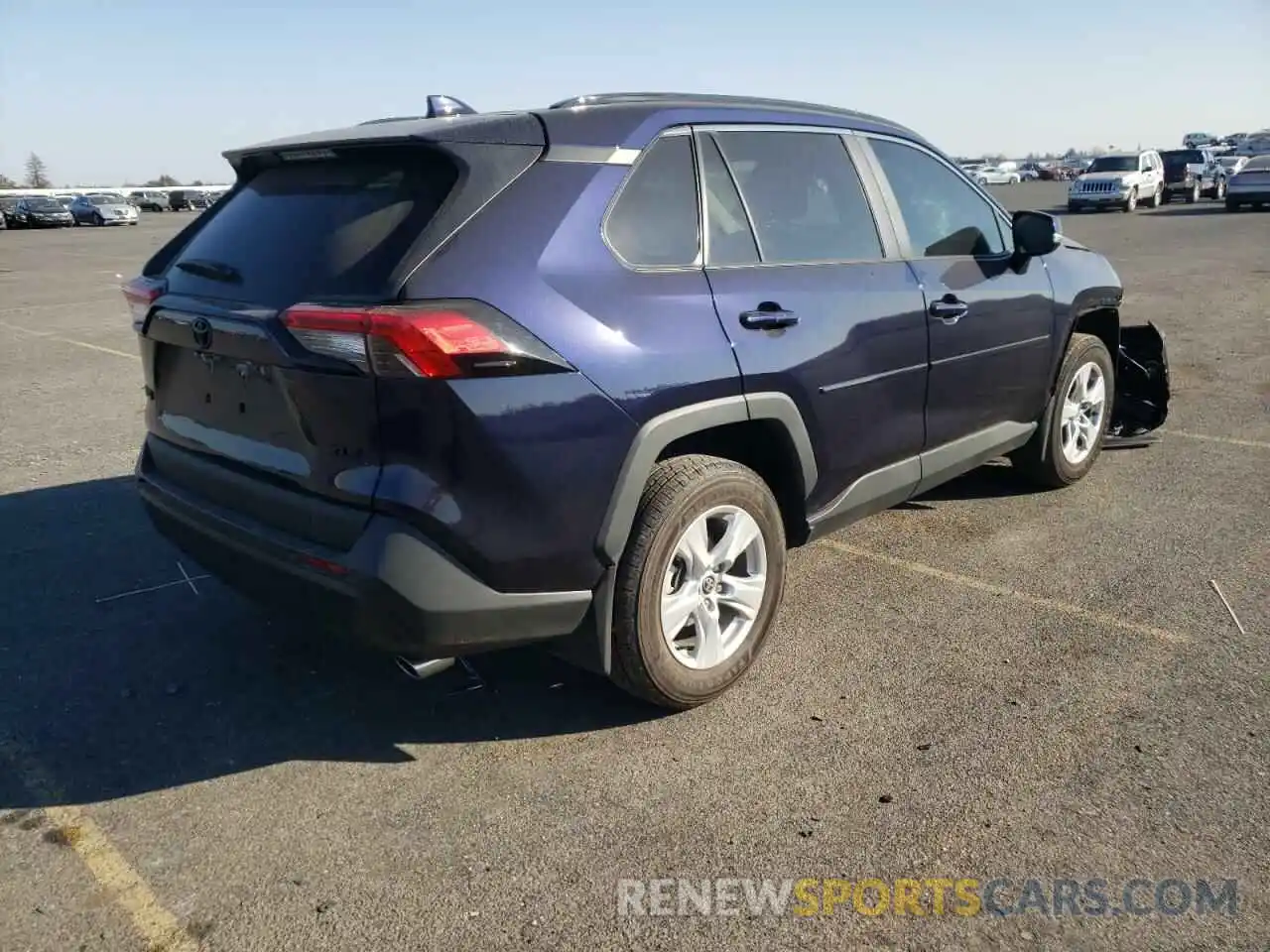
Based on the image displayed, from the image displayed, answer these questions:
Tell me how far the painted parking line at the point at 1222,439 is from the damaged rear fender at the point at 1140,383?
332 millimetres

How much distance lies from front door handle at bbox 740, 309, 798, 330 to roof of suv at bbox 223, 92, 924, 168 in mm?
673

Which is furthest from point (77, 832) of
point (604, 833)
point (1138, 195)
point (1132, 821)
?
point (1138, 195)

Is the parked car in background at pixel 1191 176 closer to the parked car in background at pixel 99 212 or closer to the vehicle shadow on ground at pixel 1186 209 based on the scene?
the vehicle shadow on ground at pixel 1186 209

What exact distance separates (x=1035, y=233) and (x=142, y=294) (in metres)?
3.76

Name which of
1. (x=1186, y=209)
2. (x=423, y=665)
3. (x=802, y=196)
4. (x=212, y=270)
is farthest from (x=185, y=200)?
(x=423, y=665)

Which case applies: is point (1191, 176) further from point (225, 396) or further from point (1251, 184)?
point (225, 396)

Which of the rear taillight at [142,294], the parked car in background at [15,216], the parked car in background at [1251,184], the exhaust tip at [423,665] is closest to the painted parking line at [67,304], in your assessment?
the rear taillight at [142,294]

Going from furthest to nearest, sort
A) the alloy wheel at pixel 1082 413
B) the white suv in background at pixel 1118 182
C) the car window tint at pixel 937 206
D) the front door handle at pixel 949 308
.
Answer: the white suv in background at pixel 1118 182, the alloy wheel at pixel 1082 413, the car window tint at pixel 937 206, the front door handle at pixel 949 308

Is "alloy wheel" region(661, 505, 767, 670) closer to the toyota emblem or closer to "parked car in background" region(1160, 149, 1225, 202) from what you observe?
the toyota emblem

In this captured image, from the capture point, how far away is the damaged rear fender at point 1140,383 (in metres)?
6.41

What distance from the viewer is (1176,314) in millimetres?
12078

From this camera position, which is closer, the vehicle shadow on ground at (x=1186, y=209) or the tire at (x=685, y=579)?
the tire at (x=685, y=579)

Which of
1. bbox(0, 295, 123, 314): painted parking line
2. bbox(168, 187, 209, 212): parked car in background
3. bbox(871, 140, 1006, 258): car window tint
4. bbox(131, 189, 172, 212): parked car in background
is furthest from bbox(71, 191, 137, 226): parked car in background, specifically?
bbox(871, 140, 1006, 258): car window tint

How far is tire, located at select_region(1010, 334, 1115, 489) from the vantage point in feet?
17.6
